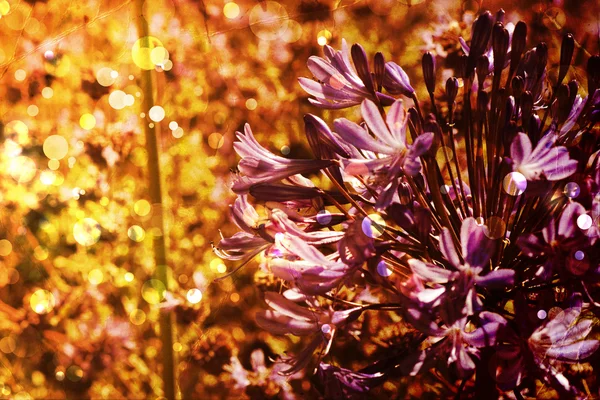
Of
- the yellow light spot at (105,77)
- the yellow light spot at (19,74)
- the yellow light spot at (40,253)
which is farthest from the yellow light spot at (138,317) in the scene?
the yellow light spot at (19,74)

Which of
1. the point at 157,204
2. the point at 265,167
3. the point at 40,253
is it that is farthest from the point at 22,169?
the point at 265,167

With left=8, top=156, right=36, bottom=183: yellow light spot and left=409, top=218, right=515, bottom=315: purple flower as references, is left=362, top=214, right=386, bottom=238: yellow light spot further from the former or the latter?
left=8, top=156, right=36, bottom=183: yellow light spot

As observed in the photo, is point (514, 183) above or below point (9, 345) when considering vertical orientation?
above

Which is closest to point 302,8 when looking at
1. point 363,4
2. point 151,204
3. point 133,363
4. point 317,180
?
point 363,4

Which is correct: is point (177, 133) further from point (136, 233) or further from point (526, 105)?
point (526, 105)

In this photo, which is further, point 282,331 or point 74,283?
point 74,283

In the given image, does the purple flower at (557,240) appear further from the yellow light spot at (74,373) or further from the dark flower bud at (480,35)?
the yellow light spot at (74,373)

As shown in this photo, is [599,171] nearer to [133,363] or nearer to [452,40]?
[452,40]
